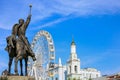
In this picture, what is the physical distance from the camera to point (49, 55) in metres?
88.8

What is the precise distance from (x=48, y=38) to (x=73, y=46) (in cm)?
3033

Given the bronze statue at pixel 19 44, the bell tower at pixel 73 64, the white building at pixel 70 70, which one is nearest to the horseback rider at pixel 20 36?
the bronze statue at pixel 19 44

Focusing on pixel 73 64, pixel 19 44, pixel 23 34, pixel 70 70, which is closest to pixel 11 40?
pixel 19 44

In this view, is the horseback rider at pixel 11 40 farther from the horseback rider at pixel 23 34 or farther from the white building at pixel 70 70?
the white building at pixel 70 70

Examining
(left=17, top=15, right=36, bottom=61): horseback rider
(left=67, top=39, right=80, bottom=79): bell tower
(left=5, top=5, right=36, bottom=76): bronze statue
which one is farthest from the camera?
(left=67, top=39, right=80, bottom=79): bell tower

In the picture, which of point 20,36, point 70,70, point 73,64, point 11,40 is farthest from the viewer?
point 70,70

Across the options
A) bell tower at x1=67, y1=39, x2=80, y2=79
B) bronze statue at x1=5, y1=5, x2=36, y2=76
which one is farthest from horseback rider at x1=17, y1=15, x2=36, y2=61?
bell tower at x1=67, y1=39, x2=80, y2=79

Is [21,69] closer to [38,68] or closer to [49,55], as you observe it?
[49,55]

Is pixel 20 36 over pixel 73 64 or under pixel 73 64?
under

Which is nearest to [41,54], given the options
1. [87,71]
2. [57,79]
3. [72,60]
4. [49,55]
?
[49,55]

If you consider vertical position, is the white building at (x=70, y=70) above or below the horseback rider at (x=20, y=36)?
above

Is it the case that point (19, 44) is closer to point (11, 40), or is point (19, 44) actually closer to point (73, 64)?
point (11, 40)

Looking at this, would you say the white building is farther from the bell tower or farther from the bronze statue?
the bronze statue

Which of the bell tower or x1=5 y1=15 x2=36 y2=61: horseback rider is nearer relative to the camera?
x1=5 y1=15 x2=36 y2=61: horseback rider
